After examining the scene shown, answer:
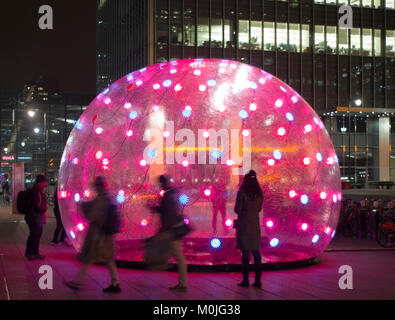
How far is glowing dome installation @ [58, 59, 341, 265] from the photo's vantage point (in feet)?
36.0

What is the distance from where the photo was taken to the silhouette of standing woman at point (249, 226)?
30.6 feet

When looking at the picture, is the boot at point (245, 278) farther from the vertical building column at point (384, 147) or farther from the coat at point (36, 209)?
the vertical building column at point (384, 147)

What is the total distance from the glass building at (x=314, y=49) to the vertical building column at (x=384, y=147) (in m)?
0.08

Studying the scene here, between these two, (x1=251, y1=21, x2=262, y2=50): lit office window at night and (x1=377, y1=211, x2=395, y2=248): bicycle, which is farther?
(x1=251, y1=21, x2=262, y2=50): lit office window at night

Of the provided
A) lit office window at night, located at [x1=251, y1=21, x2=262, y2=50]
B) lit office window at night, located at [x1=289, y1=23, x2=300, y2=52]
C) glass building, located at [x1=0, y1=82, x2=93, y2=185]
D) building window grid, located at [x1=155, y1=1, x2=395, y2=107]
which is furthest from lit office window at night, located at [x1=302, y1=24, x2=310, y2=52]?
glass building, located at [x1=0, y1=82, x2=93, y2=185]

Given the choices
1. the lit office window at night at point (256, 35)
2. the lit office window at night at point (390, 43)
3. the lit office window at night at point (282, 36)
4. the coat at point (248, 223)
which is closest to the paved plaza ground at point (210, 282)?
the coat at point (248, 223)

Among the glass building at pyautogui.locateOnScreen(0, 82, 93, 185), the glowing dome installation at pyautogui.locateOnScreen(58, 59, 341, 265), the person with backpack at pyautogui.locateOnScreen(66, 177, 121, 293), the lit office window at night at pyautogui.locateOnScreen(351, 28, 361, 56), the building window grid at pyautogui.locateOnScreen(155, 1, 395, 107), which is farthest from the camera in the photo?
the glass building at pyautogui.locateOnScreen(0, 82, 93, 185)

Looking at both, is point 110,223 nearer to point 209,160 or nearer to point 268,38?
point 209,160

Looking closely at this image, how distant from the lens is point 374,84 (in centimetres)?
5425

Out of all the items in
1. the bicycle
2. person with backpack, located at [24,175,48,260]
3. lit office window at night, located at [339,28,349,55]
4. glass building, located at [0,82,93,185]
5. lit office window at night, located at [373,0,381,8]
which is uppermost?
lit office window at night, located at [373,0,381,8]

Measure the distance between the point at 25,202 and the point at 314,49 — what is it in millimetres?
43259

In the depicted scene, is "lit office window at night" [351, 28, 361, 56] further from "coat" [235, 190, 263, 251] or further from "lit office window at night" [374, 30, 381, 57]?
"coat" [235, 190, 263, 251]

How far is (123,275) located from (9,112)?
62.6 meters
